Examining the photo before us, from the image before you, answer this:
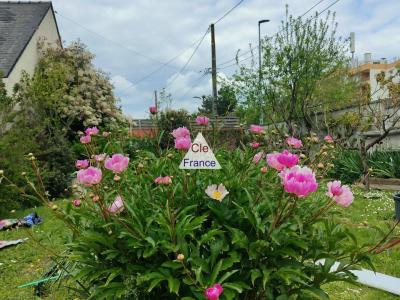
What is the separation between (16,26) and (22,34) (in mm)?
800

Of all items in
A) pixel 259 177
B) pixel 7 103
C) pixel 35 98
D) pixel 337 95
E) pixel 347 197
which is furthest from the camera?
pixel 337 95

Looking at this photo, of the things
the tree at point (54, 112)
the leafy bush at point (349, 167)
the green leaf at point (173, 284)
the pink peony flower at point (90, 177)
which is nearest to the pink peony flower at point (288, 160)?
the green leaf at point (173, 284)

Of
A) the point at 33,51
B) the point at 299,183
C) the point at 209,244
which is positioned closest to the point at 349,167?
the point at 209,244

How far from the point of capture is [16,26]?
1534 cm

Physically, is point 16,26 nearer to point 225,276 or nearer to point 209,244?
point 209,244

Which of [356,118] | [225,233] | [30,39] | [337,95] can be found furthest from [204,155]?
[337,95]

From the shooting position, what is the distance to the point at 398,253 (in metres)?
4.75

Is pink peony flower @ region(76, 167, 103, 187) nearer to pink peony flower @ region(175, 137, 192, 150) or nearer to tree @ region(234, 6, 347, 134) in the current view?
pink peony flower @ region(175, 137, 192, 150)

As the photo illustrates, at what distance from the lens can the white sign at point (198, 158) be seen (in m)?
2.10

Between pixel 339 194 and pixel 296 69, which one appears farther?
pixel 296 69

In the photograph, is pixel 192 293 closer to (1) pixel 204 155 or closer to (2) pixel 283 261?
(2) pixel 283 261

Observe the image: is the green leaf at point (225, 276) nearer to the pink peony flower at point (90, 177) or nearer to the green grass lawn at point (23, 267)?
the pink peony flower at point (90, 177)

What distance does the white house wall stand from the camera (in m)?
13.0

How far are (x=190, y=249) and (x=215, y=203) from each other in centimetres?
29
